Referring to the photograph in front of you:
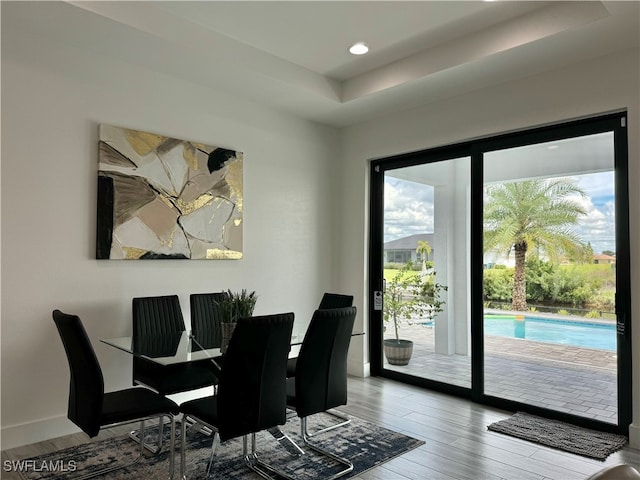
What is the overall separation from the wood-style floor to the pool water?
2.28 feet

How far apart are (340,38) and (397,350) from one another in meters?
3.20

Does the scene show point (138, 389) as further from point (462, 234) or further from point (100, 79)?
point (462, 234)

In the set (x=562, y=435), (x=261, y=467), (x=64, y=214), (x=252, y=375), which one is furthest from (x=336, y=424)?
(x=64, y=214)

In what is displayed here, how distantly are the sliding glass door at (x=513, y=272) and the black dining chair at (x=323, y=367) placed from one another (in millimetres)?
1785

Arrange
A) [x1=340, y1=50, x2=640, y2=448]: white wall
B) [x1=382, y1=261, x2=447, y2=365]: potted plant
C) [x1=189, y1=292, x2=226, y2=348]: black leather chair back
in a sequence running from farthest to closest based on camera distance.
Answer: [x1=382, y1=261, x2=447, y2=365]: potted plant
[x1=189, y1=292, x2=226, y2=348]: black leather chair back
[x1=340, y1=50, x2=640, y2=448]: white wall

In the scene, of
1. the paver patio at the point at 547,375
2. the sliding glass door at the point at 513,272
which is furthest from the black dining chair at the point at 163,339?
the paver patio at the point at 547,375

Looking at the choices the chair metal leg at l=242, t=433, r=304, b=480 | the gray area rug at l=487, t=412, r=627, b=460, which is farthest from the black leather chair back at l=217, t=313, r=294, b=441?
the gray area rug at l=487, t=412, r=627, b=460

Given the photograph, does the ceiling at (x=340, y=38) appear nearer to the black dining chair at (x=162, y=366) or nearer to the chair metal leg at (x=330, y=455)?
the black dining chair at (x=162, y=366)

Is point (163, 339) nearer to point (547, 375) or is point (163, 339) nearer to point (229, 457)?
point (229, 457)

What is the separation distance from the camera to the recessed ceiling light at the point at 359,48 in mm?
3830

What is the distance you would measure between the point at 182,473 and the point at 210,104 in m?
3.11

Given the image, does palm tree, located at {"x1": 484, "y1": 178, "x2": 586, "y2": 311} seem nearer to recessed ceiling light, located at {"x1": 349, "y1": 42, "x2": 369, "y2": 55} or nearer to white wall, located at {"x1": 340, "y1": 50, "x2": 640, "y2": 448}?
white wall, located at {"x1": 340, "y1": 50, "x2": 640, "y2": 448}

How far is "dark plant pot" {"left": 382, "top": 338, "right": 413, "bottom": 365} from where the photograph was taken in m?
4.91

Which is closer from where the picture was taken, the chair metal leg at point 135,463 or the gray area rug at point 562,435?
the chair metal leg at point 135,463
